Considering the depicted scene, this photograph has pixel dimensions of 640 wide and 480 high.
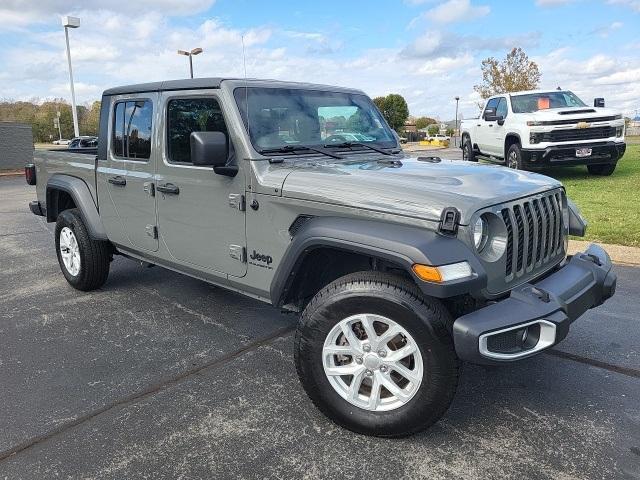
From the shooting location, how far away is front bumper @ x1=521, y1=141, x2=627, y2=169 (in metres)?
10.6

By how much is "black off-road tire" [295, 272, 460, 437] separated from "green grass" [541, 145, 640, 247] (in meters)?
4.90

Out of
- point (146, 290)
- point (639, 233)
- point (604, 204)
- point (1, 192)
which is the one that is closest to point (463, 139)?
point (604, 204)

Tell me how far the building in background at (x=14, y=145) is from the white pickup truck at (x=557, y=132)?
19.1m

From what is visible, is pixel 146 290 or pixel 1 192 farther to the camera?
pixel 1 192

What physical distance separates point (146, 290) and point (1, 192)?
12.0m

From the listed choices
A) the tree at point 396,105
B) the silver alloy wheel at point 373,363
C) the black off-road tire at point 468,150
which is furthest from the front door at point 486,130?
the tree at point 396,105

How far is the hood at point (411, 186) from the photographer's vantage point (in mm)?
2688

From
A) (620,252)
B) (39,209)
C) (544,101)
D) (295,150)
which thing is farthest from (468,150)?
(295,150)

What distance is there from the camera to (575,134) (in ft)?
34.7

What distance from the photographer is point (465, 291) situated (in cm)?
250

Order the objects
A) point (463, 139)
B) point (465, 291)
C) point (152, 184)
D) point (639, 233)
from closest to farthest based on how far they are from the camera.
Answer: point (465, 291) → point (152, 184) → point (639, 233) → point (463, 139)

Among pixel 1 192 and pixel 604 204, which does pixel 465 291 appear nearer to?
pixel 604 204

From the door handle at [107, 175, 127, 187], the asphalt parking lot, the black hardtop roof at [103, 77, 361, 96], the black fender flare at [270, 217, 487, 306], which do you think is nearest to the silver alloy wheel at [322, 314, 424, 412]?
the asphalt parking lot

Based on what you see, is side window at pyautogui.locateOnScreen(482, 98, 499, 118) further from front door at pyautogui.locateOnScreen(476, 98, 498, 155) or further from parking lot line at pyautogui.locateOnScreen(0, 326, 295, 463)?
parking lot line at pyautogui.locateOnScreen(0, 326, 295, 463)
